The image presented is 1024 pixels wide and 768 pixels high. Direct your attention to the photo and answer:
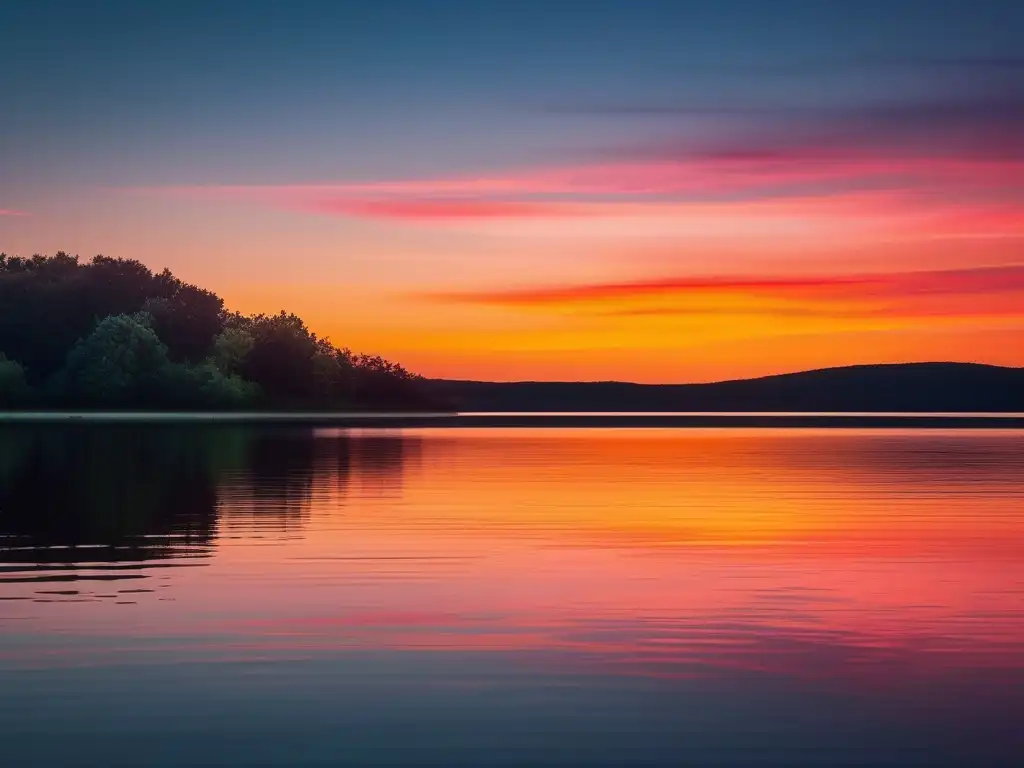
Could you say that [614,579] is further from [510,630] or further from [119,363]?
[119,363]

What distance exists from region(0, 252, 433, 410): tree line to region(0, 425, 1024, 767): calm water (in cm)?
13987

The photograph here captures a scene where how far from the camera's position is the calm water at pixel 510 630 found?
14.2 meters

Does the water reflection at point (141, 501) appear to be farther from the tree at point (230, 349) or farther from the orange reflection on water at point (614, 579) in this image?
the tree at point (230, 349)

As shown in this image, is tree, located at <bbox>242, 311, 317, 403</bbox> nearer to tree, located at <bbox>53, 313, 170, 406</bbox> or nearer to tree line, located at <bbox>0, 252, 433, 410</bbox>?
tree line, located at <bbox>0, 252, 433, 410</bbox>

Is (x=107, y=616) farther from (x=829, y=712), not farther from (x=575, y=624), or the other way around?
(x=829, y=712)

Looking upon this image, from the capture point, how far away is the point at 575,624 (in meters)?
20.5

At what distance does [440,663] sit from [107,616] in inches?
232

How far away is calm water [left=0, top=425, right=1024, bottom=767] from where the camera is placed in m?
14.2

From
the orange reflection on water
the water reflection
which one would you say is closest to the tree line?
the water reflection

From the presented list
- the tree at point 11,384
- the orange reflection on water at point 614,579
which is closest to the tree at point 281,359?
the tree at point 11,384

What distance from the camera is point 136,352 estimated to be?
178000 millimetres

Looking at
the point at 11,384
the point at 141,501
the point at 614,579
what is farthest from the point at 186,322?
the point at 614,579

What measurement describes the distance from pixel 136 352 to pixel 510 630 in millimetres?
164481

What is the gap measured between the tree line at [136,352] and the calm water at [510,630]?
140 m
